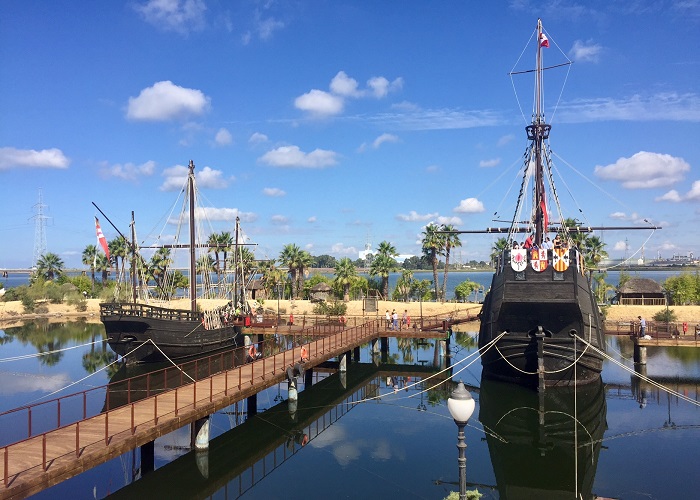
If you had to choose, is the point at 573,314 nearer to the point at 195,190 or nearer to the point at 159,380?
the point at 159,380

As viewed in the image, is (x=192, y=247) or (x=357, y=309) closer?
(x=192, y=247)

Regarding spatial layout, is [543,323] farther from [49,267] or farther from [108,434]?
[49,267]

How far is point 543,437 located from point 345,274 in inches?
1764

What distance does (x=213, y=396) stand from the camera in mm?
18859

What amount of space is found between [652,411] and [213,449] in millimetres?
18026

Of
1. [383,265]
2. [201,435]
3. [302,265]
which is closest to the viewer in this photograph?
[201,435]

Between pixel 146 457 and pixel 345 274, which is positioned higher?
pixel 345 274

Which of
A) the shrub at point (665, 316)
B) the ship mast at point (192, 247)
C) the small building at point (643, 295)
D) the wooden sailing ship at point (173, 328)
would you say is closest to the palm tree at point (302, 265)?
the wooden sailing ship at point (173, 328)

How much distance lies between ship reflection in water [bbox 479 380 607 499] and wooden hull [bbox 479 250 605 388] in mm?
937

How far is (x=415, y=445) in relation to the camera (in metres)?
20.3

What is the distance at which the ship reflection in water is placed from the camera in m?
17.0

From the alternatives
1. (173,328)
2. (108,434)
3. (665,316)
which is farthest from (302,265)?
(108,434)

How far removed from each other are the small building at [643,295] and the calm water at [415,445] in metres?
26.4

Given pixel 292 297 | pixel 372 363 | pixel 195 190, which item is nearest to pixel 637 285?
pixel 372 363
